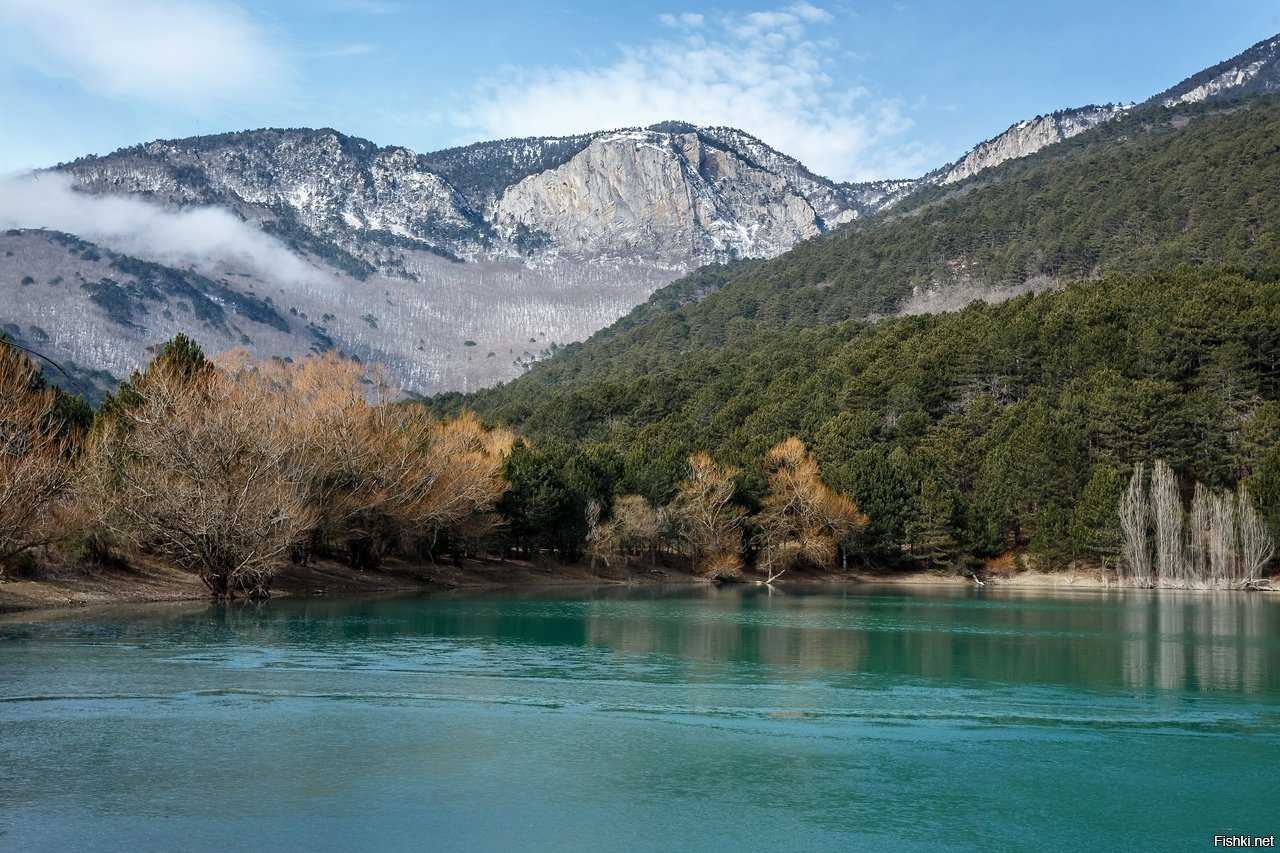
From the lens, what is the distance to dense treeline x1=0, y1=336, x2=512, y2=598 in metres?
45.9

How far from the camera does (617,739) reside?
71.3 ft

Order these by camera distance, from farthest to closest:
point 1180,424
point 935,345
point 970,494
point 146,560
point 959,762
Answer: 1. point 935,345
2. point 970,494
3. point 1180,424
4. point 146,560
5. point 959,762

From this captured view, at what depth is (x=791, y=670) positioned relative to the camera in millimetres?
31750

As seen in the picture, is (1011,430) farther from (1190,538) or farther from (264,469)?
(264,469)

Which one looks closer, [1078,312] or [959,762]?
[959,762]

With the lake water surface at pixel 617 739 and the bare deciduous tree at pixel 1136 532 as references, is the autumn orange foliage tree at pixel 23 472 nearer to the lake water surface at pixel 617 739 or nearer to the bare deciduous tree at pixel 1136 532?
the lake water surface at pixel 617 739

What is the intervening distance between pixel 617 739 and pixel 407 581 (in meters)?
46.9

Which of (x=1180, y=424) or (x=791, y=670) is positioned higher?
(x=1180, y=424)

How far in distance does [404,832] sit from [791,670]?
1827 centimetres

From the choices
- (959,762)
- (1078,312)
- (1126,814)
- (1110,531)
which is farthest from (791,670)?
(1078,312)

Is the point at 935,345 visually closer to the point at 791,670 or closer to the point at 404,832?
the point at 791,670

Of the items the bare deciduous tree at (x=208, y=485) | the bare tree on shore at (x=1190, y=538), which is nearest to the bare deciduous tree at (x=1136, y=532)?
the bare tree on shore at (x=1190, y=538)

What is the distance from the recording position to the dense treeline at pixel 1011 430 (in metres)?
83.8

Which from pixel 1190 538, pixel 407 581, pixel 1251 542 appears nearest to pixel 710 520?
pixel 407 581
